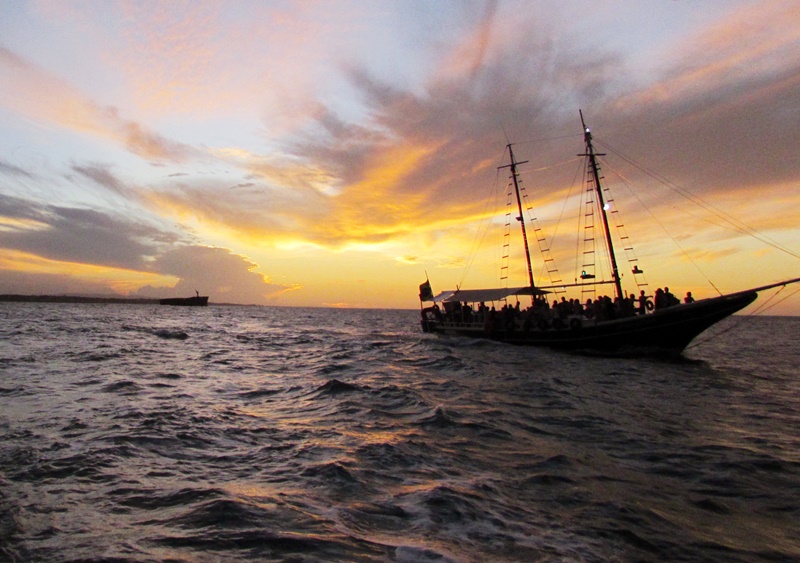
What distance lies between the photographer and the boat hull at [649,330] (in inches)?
997

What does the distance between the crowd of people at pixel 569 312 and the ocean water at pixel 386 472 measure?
12288mm

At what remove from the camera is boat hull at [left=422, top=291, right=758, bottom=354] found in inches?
997

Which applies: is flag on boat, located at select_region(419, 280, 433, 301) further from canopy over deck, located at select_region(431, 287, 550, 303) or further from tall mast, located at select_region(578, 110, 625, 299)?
tall mast, located at select_region(578, 110, 625, 299)

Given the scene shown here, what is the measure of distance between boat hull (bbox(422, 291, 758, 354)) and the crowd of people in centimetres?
52

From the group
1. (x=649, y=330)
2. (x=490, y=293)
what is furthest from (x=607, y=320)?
(x=490, y=293)

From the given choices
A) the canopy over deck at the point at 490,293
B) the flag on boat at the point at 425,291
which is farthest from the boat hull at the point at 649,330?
the flag on boat at the point at 425,291

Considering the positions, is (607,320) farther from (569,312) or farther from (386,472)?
(386,472)

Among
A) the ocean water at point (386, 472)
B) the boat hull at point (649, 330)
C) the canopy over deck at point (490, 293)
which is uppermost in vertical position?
the canopy over deck at point (490, 293)

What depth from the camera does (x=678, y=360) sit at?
88.4ft

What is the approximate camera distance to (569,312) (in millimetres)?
31938

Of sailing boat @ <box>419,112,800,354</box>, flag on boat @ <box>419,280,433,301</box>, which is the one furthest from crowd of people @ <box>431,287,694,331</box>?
flag on boat @ <box>419,280,433,301</box>

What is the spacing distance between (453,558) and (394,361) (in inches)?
810

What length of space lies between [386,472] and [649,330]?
979 inches

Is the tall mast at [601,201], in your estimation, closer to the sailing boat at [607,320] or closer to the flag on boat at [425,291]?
the sailing boat at [607,320]
